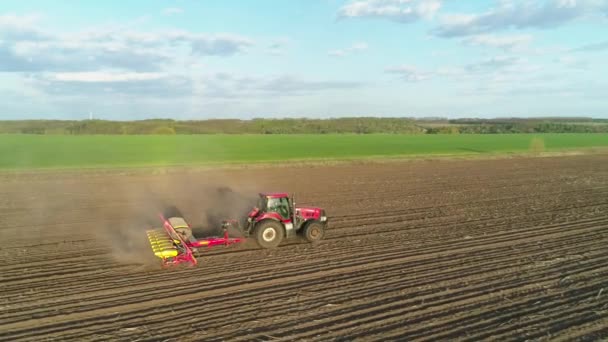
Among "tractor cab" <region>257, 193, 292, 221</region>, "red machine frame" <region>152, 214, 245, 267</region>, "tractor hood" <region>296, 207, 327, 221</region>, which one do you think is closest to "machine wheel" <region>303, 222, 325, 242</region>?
"tractor hood" <region>296, 207, 327, 221</region>

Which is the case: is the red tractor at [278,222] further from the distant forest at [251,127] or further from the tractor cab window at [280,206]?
the distant forest at [251,127]

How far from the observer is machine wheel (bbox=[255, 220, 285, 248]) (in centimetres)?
1190

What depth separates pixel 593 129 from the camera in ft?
373

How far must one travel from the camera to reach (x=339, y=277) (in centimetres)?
998

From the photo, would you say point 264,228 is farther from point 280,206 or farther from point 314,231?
point 314,231

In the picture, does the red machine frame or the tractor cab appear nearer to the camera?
the red machine frame

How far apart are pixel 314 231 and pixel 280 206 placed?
1212mm

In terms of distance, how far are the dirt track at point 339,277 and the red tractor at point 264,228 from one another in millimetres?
377

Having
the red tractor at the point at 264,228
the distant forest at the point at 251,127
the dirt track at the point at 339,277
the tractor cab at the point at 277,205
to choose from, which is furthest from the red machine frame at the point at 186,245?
the distant forest at the point at 251,127

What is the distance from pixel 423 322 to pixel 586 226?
9.82m

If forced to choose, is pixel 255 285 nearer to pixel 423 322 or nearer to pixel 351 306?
pixel 351 306

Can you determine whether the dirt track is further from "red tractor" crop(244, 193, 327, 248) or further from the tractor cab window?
the tractor cab window

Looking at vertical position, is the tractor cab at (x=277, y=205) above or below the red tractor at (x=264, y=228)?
above

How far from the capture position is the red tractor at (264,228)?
1124cm
